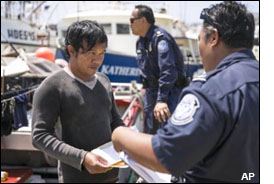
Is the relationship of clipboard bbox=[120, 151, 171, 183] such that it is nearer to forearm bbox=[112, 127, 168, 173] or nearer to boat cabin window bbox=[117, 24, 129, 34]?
forearm bbox=[112, 127, 168, 173]

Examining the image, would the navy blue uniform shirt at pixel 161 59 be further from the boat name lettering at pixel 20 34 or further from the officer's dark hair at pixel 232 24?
the boat name lettering at pixel 20 34

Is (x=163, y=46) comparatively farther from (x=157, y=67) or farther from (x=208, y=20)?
(x=208, y=20)

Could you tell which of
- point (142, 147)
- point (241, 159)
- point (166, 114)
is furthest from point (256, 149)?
point (166, 114)

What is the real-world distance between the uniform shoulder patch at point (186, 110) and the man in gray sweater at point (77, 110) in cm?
66

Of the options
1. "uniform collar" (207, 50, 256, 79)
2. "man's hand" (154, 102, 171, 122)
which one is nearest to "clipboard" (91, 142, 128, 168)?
"uniform collar" (207, 50, 256, 79)

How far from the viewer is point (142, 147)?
1040 mm

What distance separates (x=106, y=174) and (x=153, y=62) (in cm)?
182

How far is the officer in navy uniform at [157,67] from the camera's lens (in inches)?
127

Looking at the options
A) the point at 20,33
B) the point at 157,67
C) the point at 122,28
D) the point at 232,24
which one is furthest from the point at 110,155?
the point at 20,33

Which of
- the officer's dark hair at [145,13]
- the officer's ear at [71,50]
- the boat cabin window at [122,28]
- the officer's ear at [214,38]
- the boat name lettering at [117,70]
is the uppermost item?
the boat cabin window at [122,28]

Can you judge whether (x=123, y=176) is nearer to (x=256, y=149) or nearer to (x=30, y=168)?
(x=30, y=168)

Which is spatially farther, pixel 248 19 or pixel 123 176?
pixel 123 176

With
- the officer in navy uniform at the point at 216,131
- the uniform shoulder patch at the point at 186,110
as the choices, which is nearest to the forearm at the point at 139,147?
the officer in navy uniform at the point at 216,131

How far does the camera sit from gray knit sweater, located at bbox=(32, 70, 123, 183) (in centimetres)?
162
